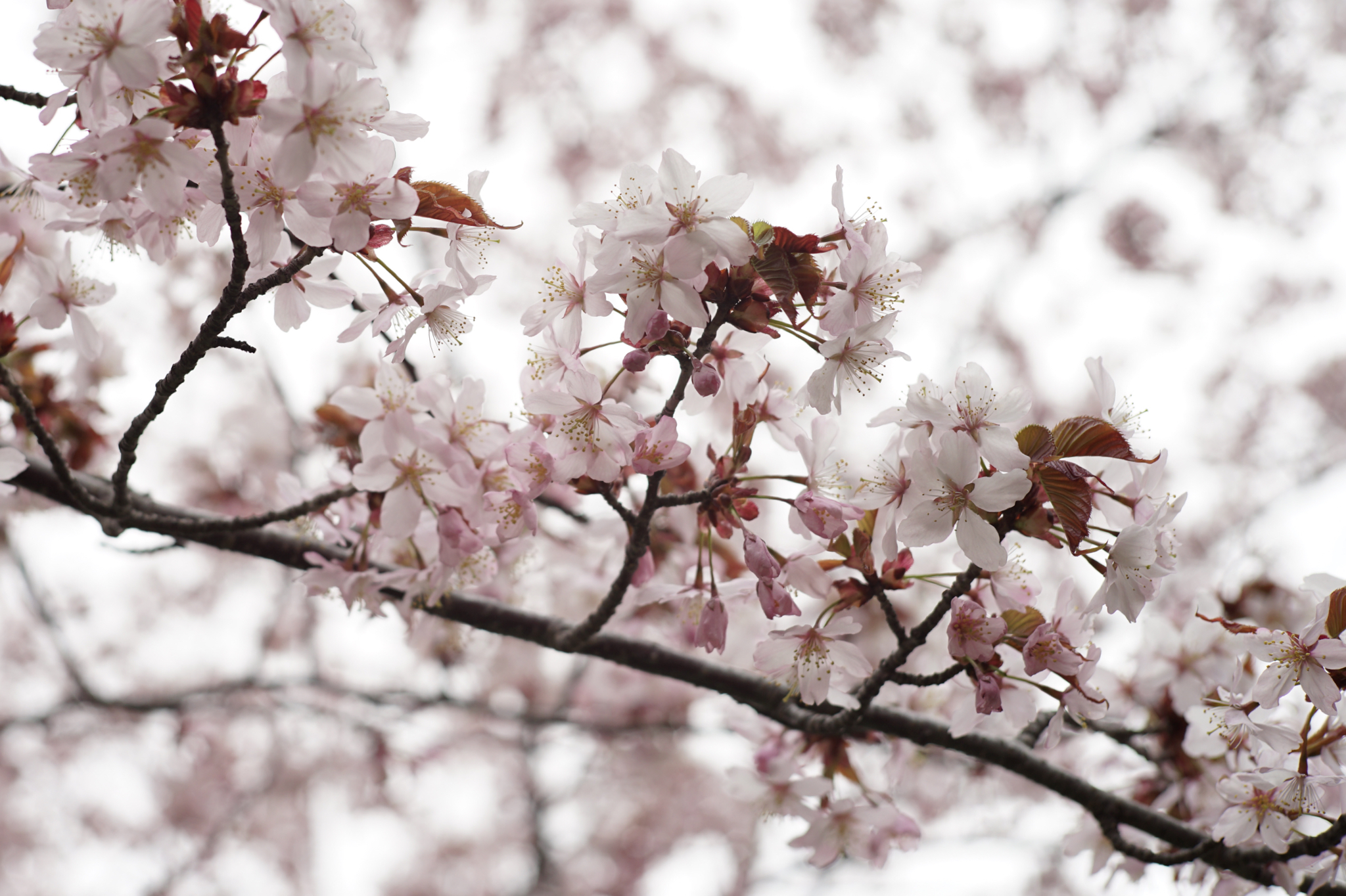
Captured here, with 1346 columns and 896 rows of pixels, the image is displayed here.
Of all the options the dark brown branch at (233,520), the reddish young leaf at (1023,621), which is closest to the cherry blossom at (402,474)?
the dark brown branch at (233,520)

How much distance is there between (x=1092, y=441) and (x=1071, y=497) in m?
0.13

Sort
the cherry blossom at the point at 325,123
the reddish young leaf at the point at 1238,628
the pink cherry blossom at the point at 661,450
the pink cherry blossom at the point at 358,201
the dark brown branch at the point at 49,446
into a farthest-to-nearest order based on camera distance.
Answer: the reddish young leaf at the point at 1238,628, the dark brown branch at the point at 49,446, the pink cherry blossom at the point at 661,450, the pink cherry blossom at the point at 358,201, the cherry blossom at the point at 325,123

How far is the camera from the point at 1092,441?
1.29 m

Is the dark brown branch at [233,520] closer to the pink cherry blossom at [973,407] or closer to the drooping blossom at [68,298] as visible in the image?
the drooping blossom at [68,298]

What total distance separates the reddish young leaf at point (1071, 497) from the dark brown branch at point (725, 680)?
2.45 ft

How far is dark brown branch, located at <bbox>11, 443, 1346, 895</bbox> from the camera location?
180 centimetres

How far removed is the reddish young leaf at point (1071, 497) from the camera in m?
1.22

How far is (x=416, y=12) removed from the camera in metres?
8.72

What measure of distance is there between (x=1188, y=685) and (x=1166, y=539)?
1.07 m

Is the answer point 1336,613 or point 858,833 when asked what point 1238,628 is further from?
point 858,833

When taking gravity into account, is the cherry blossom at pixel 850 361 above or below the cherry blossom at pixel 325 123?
below

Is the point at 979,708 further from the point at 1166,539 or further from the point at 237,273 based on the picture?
the point at 237,273

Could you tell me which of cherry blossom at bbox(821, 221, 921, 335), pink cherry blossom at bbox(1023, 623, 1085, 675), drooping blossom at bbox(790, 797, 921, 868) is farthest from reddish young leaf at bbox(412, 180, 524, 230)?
drooping blossom at bbox(790, 797, 921, 868)

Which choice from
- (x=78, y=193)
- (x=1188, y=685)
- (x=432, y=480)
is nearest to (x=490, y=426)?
(x=432, y=480)
